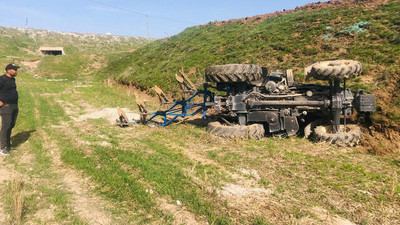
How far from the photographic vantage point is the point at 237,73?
24.9 feet

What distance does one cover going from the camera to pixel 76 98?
17.0 m

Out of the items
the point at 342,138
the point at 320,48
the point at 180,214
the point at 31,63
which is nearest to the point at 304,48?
the point at 320,48

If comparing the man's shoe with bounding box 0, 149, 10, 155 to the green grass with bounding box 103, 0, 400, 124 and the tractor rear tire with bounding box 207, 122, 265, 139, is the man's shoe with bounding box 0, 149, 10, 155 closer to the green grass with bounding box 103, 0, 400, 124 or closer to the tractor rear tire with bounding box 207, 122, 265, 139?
the tractor rear tire with bounding box 207, 122, 265, 139

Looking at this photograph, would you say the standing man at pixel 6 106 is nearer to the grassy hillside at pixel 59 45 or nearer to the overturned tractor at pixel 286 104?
the overturned tractor at pixel 286 104

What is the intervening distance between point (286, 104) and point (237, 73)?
1.61 meters

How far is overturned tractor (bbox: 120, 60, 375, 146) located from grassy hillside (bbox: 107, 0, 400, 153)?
1.38 m

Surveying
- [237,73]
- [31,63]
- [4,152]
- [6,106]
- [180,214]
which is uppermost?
[31,63]

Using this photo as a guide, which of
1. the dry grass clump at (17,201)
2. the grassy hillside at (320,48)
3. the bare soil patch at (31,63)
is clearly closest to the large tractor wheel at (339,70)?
the grassy hillside at (320,48)

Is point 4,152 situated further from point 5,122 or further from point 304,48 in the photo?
point 304,48

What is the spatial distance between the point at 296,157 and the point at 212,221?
10.1 ft

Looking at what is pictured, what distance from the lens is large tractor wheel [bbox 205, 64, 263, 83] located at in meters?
7.59

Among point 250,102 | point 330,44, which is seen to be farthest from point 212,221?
point 330,44

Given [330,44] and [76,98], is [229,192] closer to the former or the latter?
[330,44]

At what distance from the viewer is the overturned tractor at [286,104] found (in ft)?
22.5
